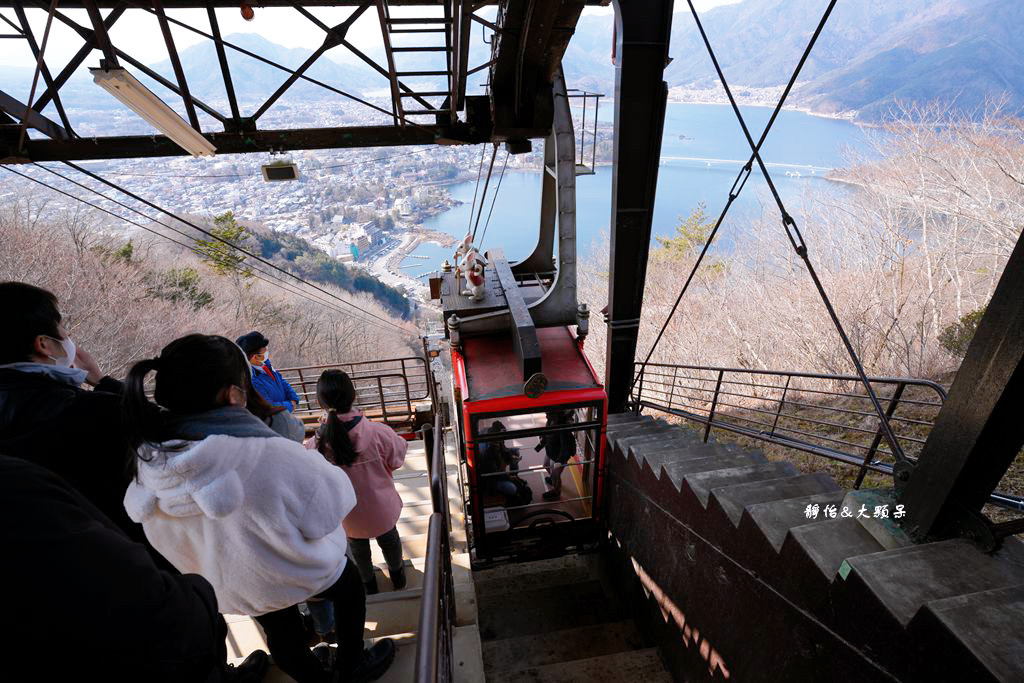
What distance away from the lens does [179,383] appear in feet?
5.05

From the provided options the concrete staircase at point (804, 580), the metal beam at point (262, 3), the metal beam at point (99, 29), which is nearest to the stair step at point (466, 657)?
the concrete staircase at point (804, 580)

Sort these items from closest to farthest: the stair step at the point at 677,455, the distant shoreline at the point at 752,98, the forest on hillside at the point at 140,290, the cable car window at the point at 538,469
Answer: the stair step at the point at 677,455
the cable car window at the point at 538,469
the forest on hillside at the point at 140,290
the distant shoreline at the point at 752,98

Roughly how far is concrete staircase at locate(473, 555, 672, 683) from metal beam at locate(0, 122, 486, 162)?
5.63 metres

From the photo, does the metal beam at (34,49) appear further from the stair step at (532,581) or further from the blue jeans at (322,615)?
the stair step at (532,581)

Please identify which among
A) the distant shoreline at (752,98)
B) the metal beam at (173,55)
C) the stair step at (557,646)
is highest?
the distant shoreline at (752,98)

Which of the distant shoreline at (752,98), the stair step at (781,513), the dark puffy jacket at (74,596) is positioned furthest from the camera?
the distant shoreline at (752,98)

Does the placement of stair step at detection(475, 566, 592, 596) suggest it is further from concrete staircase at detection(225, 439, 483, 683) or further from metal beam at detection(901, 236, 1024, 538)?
metal beam at detection(901, 236, 1024, 538)

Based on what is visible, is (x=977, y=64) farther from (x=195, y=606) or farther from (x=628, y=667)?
(x=195, y=606)

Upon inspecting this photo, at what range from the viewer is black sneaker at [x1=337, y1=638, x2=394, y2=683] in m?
2.32

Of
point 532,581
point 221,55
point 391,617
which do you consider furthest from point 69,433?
point 532,581

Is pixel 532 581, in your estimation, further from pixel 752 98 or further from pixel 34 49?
pixel 752 98

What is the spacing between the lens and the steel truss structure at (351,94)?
4.45m

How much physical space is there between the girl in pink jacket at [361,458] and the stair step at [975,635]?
2473 millimetres

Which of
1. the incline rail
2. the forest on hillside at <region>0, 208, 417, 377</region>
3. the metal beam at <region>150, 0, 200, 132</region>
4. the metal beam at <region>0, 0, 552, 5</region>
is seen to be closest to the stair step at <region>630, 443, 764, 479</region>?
the incline rail
